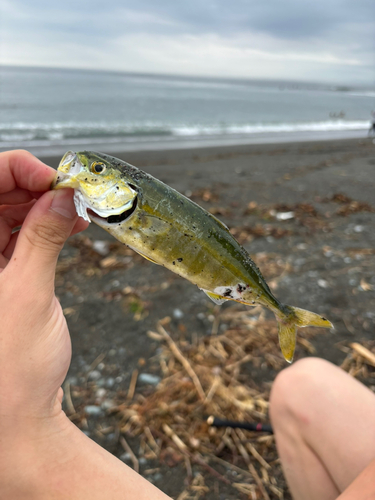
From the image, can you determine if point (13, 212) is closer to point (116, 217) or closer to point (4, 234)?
point (4, 234)

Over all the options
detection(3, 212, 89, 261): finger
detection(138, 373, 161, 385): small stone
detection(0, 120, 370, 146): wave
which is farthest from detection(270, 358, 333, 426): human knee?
detection(0, 120, 370, 146): wave

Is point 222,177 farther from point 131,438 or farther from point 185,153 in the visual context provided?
point 131,438

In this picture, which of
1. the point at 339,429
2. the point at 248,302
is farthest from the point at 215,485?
the point at 248,302

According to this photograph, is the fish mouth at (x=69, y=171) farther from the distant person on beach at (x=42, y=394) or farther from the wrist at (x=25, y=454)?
the wrist at (x=25, y=454)

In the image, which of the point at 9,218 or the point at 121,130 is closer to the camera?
the point at 9,218

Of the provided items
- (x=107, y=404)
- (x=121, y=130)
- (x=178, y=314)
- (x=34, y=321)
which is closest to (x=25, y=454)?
(x=34, y=321)

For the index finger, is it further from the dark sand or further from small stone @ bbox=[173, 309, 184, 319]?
small stone @ bbox=[173, 309, 184, 319]

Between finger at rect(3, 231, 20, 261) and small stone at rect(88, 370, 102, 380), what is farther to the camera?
small stone at rect(88, 370, 102, 380)
